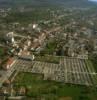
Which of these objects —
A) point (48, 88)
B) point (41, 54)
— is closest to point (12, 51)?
point (41, 54)

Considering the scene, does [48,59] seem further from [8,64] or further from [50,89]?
[50,89]

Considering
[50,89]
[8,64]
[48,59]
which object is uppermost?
[8,64]

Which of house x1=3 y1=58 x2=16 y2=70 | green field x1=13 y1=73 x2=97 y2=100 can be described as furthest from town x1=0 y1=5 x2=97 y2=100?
green field x1=13 y1=73 x2=97 y2=100

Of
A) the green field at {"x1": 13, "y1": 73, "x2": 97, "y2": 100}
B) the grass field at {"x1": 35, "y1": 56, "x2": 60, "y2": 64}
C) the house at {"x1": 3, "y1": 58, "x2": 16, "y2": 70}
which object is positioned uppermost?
the house at {"x1": 3, "y1": 58, "x2": 16, "y2": 70}

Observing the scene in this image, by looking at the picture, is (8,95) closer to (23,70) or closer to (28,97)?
(28,97)

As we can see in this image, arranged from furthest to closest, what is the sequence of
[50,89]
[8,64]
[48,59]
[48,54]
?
[48,54], [48,59], [8,64], [50,89]

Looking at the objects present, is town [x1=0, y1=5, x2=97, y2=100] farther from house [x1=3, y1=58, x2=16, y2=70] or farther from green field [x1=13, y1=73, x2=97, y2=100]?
green field [x1=13, y1=73, x2=97, y2=100]

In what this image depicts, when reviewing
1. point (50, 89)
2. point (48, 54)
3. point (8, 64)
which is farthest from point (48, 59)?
point (50, 89)

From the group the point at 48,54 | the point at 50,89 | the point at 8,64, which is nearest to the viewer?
the point at 50,89

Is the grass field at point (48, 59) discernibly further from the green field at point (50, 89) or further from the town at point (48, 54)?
the green field at point (50, 89)
